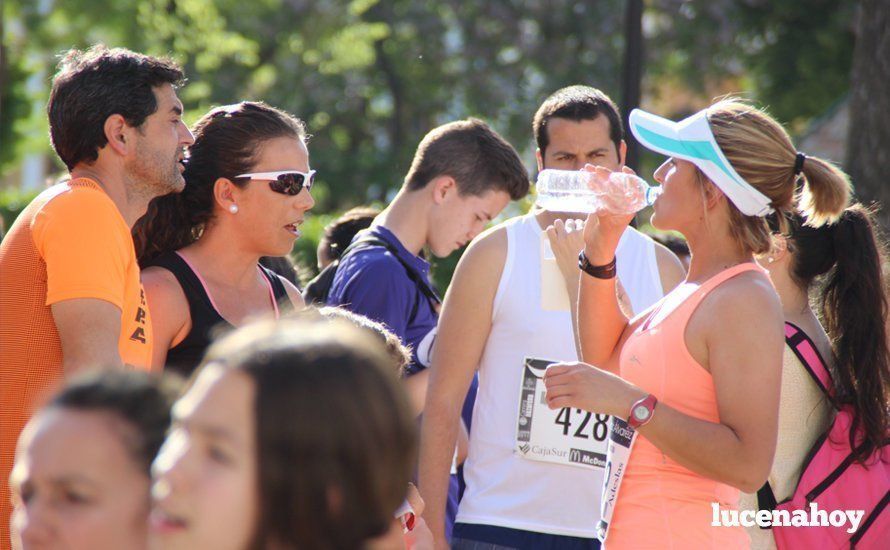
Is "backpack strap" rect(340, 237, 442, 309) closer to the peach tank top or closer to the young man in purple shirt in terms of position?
the young man in purple shirt

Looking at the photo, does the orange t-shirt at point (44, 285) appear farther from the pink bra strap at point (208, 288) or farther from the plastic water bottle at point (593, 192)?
the plastic water bottle at point (593, 192)

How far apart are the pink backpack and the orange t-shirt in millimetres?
2236

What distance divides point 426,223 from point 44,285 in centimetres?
192

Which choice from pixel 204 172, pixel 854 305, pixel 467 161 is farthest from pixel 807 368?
pixel 204 172

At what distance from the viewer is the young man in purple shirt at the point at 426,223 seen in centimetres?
426

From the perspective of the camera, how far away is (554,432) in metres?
3.81

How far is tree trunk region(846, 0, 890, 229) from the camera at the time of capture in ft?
24.0

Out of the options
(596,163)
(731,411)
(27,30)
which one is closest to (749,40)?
(27,30)

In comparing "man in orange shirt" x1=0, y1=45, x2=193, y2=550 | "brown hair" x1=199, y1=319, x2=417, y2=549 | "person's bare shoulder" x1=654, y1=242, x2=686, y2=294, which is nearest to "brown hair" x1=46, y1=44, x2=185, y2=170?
"man in orange shirt" x1=0, y1=45, x2=193, y2=550

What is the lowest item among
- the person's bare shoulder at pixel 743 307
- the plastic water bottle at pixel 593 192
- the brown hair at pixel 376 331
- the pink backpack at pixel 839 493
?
the pink backpack at pixel 839 493

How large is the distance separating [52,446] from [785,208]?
2102mm

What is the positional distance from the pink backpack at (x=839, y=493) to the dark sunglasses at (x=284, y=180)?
188 centimetres

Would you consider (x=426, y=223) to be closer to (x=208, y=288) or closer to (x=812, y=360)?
(x=208, y=288)

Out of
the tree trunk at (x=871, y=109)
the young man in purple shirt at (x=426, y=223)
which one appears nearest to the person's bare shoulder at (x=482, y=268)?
the young man in purple shirt at (x=426, y=223)
